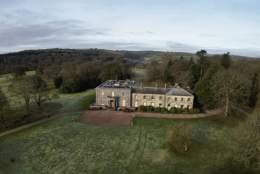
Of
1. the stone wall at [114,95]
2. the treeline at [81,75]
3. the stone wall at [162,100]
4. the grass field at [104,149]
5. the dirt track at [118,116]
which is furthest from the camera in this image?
the treeline at [81,75]

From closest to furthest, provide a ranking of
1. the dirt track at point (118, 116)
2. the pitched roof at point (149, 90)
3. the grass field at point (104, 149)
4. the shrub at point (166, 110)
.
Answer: the grass field at point (104, 149)
the dirt track at point (118, 116)
the shrub at point (166, 110)
the pitched roof at point (149, 90)

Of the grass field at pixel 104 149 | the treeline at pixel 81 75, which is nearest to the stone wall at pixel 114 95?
the grass field at pixel 104 149

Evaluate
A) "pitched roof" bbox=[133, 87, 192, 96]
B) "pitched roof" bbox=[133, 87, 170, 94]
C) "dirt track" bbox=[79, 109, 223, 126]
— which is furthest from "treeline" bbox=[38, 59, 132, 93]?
"pitched roof" bbox=[133, 87, 192, 96]

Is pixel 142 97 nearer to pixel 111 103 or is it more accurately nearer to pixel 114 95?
pixel 114 95

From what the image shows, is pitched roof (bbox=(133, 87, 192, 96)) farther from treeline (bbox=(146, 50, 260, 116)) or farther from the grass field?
the grass field

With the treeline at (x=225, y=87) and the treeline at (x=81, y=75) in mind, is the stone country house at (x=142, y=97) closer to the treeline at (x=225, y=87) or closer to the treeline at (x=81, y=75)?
the treeline at (x=225, y=87)

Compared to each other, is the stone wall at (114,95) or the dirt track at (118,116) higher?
the stone wall at (114,95)

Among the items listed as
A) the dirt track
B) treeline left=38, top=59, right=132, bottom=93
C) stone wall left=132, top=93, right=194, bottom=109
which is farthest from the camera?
treeline left=38, top=59, right=132, bottom=93
